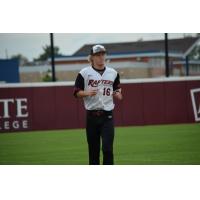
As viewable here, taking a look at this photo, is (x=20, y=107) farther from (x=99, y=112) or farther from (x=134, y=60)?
(x=99, y=112)

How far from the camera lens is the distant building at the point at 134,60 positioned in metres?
9.68

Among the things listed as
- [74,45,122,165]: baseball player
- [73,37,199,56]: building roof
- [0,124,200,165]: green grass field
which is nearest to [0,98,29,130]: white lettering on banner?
[0,124,200,165]: green grass field

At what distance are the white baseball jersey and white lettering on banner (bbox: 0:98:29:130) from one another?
200 cm

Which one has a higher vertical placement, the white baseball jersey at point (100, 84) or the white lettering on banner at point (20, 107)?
the white baseball jersey at point (100, 84)

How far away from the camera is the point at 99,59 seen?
7914 millimetres

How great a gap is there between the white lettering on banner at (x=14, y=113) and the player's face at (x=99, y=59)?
2.13 m

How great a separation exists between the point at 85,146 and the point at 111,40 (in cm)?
136

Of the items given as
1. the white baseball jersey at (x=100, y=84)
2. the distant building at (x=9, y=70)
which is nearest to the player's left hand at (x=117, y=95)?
the white baseball jersey at (x=100, y=84)

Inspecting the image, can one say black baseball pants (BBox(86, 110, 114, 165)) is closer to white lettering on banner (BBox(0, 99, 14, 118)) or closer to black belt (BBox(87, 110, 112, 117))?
Answer: black belt (BBox(87, 110, 112, 117))

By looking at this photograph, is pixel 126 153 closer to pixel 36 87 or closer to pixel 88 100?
pixel 88 100

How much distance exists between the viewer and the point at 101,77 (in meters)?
8.02

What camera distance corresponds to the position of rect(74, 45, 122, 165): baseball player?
25.6ft

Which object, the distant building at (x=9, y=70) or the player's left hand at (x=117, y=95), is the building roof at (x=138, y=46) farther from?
the player's left hand at (x=117, y=95)

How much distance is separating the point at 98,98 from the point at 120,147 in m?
1.84
